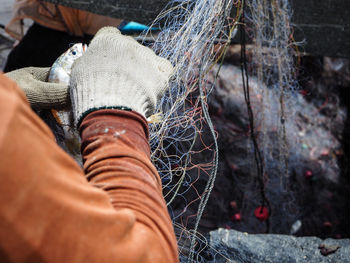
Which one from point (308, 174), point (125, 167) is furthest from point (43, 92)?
point (308, 174)

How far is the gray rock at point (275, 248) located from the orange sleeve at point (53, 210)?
4.36 ft

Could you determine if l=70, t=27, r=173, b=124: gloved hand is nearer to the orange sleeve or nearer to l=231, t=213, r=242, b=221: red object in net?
the orange sleeve

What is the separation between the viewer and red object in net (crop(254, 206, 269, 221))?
3.38 meters

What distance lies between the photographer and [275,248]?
226 cm

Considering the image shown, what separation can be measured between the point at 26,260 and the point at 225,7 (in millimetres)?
1564

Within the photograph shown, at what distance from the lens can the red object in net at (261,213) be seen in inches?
133

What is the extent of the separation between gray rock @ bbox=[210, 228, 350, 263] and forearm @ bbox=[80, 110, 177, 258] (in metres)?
1.21

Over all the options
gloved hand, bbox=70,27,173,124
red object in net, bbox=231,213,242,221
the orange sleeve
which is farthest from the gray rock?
the orange sleeve

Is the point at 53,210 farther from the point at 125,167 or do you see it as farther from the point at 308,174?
the point at 308,174

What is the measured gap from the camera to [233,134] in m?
3.81

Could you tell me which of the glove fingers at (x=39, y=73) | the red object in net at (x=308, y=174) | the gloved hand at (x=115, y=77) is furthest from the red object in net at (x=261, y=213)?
the glove fingers at (x=39, y=73)

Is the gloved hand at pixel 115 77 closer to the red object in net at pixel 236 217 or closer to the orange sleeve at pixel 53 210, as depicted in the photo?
the orange sleeve at pixel 53 210

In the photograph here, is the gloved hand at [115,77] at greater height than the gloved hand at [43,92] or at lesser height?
greater

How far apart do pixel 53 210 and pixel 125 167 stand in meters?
0.33
